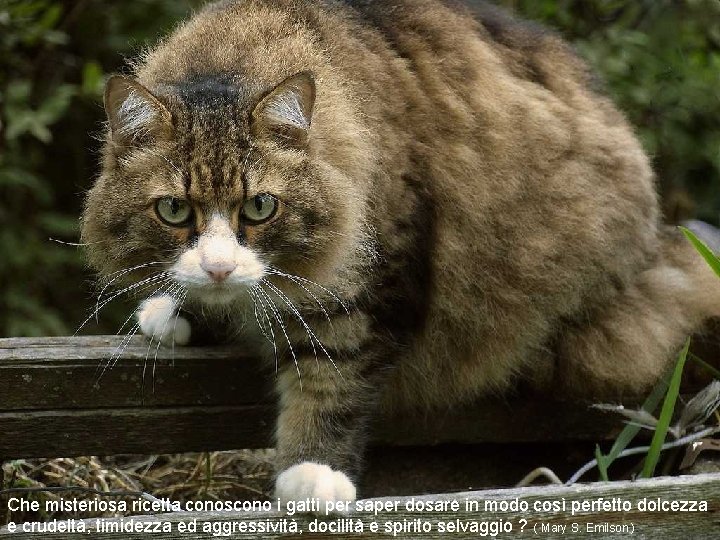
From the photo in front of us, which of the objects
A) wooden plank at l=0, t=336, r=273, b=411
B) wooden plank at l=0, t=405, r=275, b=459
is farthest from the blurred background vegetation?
wooden plank at l=0, t=405, r=275, b=459

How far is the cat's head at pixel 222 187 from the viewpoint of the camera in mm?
2133

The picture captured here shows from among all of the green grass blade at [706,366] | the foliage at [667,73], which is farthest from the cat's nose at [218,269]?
the foliage at [667,73]

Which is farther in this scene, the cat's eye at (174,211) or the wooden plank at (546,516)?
the cat's eye at (174,211)

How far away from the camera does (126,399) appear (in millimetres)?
2406

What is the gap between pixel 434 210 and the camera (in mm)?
2533

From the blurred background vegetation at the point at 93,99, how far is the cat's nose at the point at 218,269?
1590mm

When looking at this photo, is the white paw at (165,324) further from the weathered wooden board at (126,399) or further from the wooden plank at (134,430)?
the wooden plank at (134,430)

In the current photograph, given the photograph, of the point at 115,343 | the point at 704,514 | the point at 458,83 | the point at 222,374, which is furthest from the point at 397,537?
the point at 458,83

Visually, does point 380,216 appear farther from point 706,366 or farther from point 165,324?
point 706,366

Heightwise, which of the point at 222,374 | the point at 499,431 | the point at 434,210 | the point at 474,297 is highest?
the point at 434,210

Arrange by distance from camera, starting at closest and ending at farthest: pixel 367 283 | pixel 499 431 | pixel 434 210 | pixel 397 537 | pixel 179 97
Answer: pixel 397 537 → pixel 179 97 → pixel 367 283 → pixel 434 210 → pixel 499 431

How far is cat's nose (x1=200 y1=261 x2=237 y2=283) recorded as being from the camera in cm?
207

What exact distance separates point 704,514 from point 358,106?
1152 mm

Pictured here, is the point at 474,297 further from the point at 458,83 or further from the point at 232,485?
the point at 232,485
